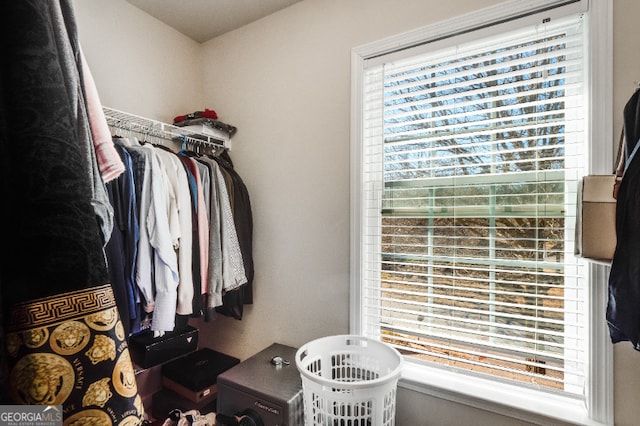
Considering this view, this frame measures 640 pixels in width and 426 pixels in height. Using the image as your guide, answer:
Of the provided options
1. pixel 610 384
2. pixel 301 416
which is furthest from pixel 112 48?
pixel 610 384

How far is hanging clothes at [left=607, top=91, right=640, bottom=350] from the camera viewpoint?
815mm

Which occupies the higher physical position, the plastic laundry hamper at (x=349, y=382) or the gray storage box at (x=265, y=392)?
the plastic laundry hamper at (x=349, y=382)

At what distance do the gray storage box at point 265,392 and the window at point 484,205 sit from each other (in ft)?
1.41

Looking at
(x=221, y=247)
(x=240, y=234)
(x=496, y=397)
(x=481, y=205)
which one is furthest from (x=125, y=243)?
(x=496, y=397)

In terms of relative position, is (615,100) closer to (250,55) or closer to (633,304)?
(633,304)

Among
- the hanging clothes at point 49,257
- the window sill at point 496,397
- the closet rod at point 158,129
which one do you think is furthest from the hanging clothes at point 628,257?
the closet rod at point 158,129

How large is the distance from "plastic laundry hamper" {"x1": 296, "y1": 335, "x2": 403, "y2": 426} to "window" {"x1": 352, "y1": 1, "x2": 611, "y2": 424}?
0.15m

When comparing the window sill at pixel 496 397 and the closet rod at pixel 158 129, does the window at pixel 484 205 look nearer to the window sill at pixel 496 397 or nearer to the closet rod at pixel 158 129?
the window sill at pixel 496 397

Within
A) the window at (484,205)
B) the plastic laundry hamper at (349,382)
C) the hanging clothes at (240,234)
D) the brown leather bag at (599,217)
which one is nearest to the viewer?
the brown leather bag at (599,217)

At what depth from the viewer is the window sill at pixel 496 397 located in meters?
1.21

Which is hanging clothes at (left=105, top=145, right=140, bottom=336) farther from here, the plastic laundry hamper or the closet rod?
the plastic laundry hamper

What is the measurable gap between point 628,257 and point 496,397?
808mm

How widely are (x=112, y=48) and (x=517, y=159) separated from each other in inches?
85.2

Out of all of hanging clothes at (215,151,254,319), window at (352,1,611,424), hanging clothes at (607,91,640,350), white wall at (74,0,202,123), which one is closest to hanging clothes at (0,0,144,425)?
hanging clothes at (607,91,640,350)
